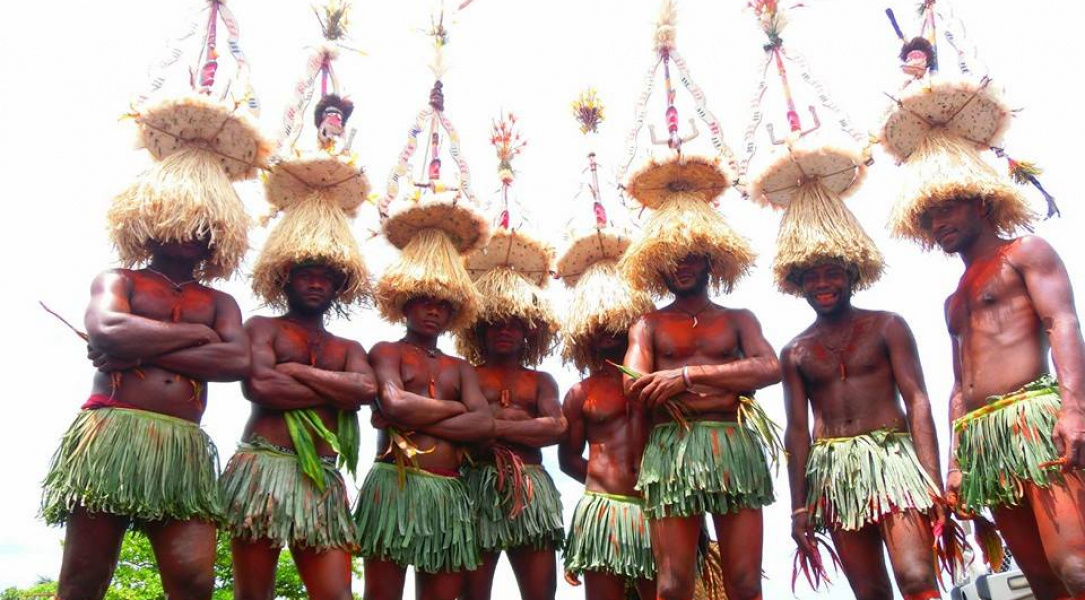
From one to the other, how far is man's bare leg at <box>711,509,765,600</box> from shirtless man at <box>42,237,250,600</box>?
2.28 metres

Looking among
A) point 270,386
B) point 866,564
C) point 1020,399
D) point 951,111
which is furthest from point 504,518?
point 951,111

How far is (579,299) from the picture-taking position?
534 cm

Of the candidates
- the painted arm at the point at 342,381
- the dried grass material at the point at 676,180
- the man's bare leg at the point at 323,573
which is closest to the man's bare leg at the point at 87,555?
the man's bare leg at the point at 323,573

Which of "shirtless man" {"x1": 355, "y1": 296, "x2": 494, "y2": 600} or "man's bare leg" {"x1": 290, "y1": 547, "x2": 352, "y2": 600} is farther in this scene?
"shirtless man" {"x1": 355, "y1": 296, "x2": 494, "y2": 600}

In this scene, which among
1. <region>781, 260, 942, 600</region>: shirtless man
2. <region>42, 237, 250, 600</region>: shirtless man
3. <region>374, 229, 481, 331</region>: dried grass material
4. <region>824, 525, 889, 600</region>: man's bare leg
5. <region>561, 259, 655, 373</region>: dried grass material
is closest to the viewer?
<region>42, 237, 250, 600</region>: shirtless man

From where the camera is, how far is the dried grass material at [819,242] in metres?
4.30

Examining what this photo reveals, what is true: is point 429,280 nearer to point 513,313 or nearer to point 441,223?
point 441,223

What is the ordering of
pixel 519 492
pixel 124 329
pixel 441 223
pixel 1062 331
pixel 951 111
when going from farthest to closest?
pixel 441 223 → pixel 519 492 → pixel 951 111 → pixel 124 329 → pixel 1062 331

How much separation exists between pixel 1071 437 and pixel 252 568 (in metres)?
3.41

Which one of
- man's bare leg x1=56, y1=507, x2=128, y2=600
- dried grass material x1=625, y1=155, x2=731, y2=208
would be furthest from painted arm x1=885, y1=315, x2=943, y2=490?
man's bare leg x1=56, y1=507, x2=128, y2=600

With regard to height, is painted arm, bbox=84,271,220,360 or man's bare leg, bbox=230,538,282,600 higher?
painted arm, bbox=84,271,220,360

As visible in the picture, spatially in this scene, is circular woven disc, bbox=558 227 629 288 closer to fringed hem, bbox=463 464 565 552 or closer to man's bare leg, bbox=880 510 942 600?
fringed hem, bbox=463 464 565 552

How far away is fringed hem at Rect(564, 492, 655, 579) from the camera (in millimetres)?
4590

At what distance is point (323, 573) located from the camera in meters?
4.02
